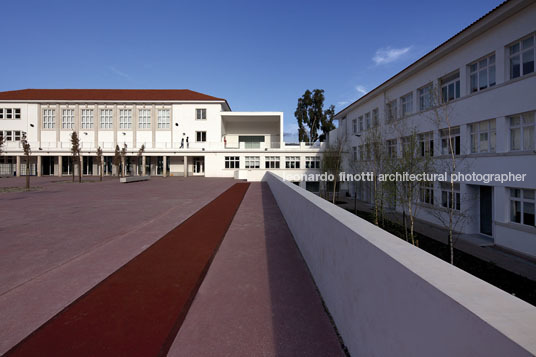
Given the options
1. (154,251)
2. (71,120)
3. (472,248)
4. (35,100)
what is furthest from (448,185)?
(35,100)

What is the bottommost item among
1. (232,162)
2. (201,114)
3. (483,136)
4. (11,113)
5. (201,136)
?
(483,136)

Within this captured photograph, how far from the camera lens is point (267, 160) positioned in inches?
1556

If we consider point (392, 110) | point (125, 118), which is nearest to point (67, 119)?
point (125, 118)

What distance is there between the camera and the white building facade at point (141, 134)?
39375 mm

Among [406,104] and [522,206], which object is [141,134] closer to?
[406,104]

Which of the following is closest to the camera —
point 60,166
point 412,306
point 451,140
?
point 412,306

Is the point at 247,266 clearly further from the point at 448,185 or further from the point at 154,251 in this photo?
the point at 448,185

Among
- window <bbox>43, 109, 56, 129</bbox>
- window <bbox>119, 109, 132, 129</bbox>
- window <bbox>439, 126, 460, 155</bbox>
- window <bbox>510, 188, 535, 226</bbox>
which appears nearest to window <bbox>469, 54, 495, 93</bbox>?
window <bbox>439, 126, 460, 155</bbox>

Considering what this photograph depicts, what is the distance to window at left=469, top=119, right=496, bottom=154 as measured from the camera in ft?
45.4

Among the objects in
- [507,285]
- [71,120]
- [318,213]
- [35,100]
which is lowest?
[507,285]

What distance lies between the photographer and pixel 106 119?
41.1 metres

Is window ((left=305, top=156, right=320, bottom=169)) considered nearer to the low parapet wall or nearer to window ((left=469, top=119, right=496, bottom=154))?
window ((left=469, top=119, right=496, bottom=154))

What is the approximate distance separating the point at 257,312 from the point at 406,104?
22708mm

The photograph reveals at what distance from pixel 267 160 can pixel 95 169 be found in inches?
1031
